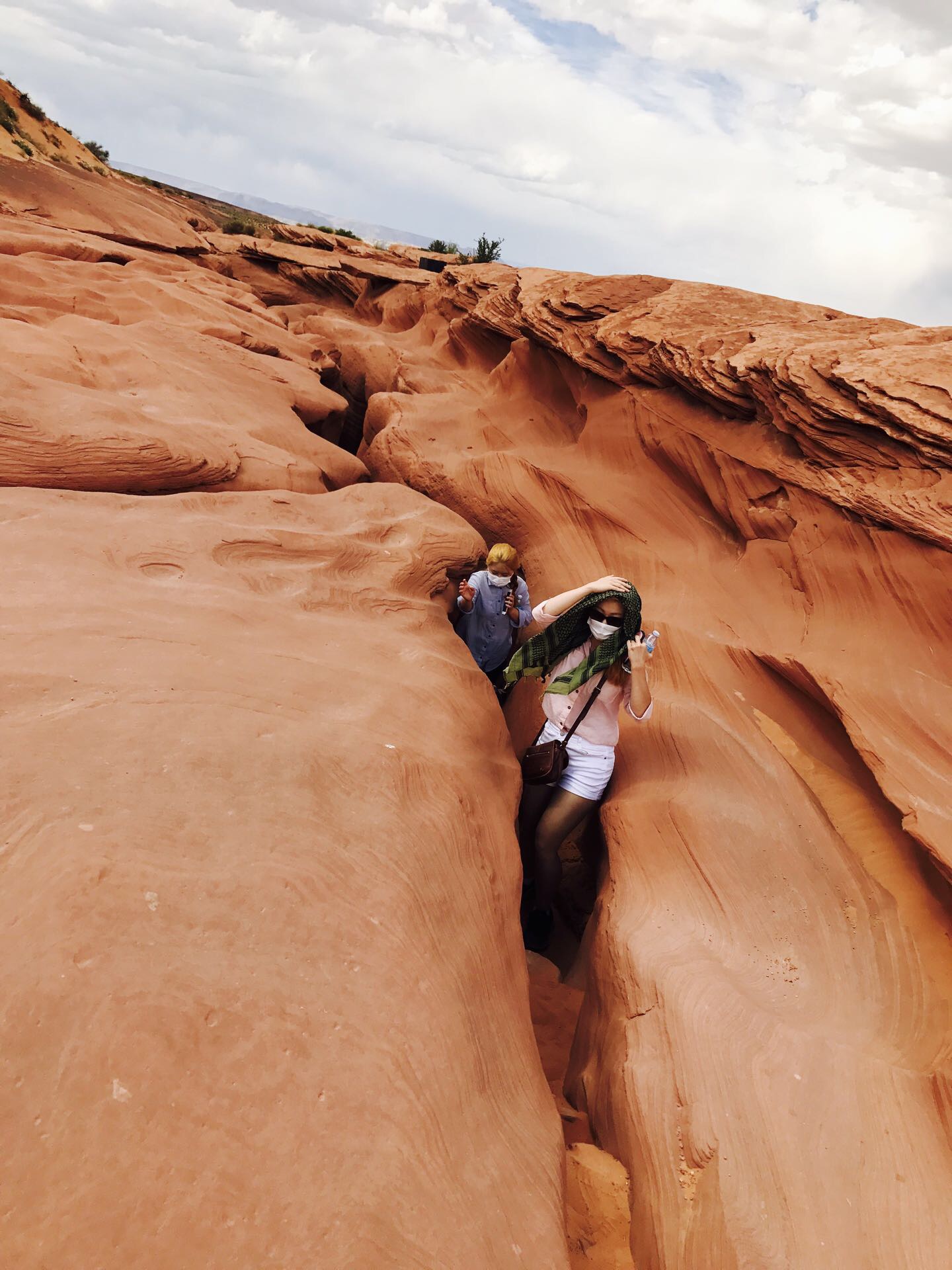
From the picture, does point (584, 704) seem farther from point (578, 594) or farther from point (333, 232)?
point (333, 232)

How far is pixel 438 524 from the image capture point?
5555 millimetres

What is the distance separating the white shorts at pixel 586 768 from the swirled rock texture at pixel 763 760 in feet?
0.64

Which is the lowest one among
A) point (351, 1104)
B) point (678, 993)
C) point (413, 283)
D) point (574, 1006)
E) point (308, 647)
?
point (574, 1006)

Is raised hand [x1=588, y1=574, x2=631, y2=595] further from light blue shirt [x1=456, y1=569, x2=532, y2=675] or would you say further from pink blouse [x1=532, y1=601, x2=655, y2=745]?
light blue shirt [x1=456, y1=569, x2=532, y2=675]

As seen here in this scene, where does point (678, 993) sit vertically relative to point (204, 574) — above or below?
below

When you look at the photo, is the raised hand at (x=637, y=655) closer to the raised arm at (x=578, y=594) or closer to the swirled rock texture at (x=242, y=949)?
the raised arm at (x=578, y=594)

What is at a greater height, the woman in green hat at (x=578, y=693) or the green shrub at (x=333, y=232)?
the green shrub at (x=333, y=232)

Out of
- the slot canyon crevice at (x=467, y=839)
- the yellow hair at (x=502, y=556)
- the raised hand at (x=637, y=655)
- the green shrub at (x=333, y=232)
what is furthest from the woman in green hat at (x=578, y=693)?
Answer: the green shrub at (x=333, y=232)

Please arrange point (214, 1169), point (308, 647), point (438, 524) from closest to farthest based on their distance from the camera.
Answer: point (214, 1169)
point (308, 647)
point (438, 524)

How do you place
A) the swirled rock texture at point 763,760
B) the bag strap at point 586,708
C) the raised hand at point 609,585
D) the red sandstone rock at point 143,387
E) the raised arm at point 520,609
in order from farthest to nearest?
1. the raised arm at point 520,609
2. the red sandstone rock at point 143,387
3. the bag strap at point 586,708
4. the raised hand at point 609,585
5. the swirled rock texture at point 763,760

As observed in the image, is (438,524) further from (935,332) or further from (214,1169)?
(214,1169)

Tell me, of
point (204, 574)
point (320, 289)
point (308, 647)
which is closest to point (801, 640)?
point (308, 647)

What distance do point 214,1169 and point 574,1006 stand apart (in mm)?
2379

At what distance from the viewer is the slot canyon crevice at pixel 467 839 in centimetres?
192
